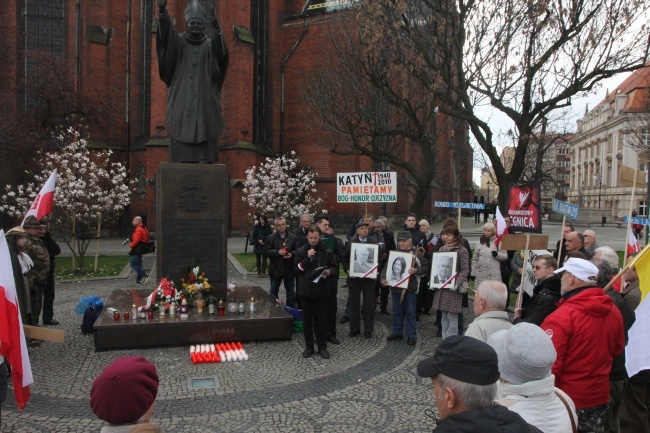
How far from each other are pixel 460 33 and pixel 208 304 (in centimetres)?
980

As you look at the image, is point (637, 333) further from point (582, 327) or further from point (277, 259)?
point (277, 259)

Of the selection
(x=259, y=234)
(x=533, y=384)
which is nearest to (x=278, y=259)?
(x=259, y=234)

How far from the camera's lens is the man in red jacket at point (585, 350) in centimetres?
356

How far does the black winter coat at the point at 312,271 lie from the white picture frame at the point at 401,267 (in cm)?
106

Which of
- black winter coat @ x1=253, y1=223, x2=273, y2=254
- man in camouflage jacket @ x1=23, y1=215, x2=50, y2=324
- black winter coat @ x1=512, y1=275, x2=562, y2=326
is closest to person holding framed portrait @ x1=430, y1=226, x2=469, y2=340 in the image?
black winter coat @ x1=512, y1=275, x2=562, y2=326

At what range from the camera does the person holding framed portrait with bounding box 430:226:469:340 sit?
7.21 m

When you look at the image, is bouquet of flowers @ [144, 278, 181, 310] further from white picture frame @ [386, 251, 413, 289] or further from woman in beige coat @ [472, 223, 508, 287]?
woman in beige coat @ [472, 223, 508, 287]

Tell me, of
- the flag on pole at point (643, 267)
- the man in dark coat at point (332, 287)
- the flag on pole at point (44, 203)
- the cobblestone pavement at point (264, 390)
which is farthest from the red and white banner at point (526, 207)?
the flag on pole at point (44, 203)

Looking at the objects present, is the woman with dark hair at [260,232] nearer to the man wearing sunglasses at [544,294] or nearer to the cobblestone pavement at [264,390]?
the cobblestone pavement at [264,390]

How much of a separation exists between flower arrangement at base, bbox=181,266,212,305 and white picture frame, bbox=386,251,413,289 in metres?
2.96

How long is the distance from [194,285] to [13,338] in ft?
13.8

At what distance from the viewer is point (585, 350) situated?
356 cm

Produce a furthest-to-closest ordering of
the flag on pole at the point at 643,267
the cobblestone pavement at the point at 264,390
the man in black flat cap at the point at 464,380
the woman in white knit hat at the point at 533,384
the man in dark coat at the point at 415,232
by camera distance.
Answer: the man in dark coat at the point at 415,232 < the cobblestone pavement at the point at 264,390 < the flag on pole at the point at 643,267 < the woman in white knit hat at the point at 533,384 < the man in black flat cap at the point at 464,380

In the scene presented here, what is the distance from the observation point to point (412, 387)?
6.01m
